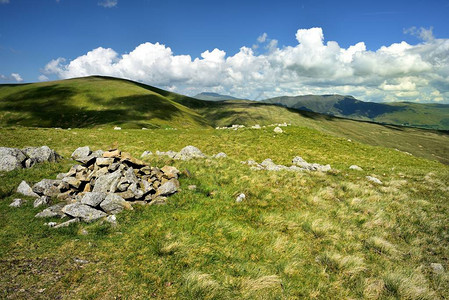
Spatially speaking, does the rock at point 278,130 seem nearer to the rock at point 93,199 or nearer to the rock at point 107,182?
the rock at point 107,182

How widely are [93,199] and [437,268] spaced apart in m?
17.2

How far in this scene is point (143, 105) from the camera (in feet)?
406

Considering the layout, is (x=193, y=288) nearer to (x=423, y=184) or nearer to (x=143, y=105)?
(x=423, y=184)

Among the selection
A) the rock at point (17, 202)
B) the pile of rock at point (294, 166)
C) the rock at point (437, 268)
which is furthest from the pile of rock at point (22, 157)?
the rock at point (437, 268)

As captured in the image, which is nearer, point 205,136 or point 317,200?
point 317,200

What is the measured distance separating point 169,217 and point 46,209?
20.7 feet

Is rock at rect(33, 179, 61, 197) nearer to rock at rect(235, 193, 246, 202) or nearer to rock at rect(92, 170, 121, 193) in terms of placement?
rock at rect(92, 170, 121, 193)

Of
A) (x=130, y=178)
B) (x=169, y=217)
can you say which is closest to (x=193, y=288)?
(x=169, y=217)

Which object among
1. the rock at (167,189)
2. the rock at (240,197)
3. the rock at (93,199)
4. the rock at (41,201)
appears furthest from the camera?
the rock at (240,197)

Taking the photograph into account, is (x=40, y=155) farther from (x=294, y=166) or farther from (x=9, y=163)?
(x=294, y=166)

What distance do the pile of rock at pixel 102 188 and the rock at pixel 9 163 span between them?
4.21 metres

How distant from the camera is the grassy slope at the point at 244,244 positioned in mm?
7605

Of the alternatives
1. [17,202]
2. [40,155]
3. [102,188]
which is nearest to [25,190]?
[17,202]

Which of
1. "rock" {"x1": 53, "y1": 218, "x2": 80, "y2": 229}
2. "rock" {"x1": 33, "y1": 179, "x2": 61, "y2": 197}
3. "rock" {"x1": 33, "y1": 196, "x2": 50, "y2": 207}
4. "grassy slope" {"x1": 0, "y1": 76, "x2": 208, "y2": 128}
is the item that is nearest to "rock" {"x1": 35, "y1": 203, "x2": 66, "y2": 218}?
"rock" {"x1": 33, "y1": 196, "x2": 50, "y2": 207}
